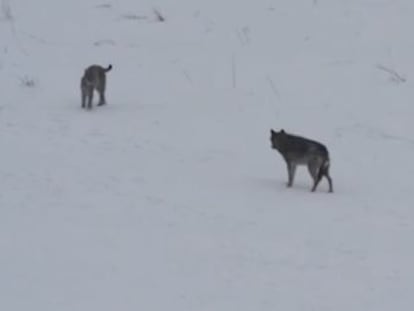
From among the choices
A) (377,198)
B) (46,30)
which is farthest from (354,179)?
(46,30)

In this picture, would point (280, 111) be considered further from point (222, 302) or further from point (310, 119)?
point (222, 302)

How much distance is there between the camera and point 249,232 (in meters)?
10.4

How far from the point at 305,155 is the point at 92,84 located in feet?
13.2

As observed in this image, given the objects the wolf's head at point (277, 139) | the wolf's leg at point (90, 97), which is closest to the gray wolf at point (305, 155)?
the wolf's head at point (277, 139)

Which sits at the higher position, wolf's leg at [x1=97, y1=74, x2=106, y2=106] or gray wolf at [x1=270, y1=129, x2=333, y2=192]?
wolf's leg at [x1=97, y1=74, x2=106, y2=106]

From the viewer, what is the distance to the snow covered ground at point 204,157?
898 cm

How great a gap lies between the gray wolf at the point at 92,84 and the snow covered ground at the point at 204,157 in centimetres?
20

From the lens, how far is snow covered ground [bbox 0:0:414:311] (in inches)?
354

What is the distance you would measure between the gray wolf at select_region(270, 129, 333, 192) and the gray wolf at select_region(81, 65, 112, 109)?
3.51 metres

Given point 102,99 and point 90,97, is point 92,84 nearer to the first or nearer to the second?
point 90,97

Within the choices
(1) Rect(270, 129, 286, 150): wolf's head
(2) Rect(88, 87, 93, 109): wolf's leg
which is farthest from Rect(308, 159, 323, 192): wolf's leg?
(2) Rect(88, 87, 93, 109): wolf's leg

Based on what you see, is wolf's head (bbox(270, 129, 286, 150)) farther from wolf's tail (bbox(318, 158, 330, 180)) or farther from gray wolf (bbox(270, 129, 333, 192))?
wolf's tail (bbox(318, 158, 330, 180))

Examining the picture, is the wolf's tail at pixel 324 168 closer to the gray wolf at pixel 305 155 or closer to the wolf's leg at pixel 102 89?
the gray wolf at pixel 305 155

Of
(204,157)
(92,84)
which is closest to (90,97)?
(92,84)
